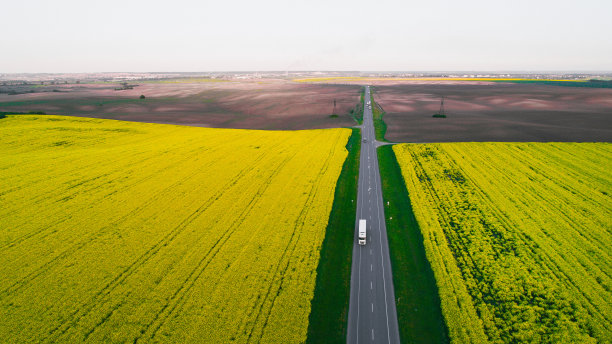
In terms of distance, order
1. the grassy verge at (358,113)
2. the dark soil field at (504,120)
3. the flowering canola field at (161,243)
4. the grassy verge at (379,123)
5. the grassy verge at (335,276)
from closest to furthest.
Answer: the grassy verge at (335,276) → the flowering canola field at (161,243) → the dark soil field at (504,120) → the grassy verge at (379,123) → the grassy verge at (358,113)

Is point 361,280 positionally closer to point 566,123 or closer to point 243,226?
point 243,226

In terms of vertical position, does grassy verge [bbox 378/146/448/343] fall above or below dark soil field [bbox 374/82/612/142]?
below

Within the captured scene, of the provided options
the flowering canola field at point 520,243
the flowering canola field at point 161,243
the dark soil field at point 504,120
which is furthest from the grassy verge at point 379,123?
the flowering canola field at point 520,243

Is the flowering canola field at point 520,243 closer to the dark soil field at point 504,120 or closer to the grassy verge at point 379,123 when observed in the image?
the dark soil field at point 504,120

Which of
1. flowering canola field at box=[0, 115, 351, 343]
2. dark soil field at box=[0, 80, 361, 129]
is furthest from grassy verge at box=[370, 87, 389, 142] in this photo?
flowering canola field at box=[0, 115, 351, 343]

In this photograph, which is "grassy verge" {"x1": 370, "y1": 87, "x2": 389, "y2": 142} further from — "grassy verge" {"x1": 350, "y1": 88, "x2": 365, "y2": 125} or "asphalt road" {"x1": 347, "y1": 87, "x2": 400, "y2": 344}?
"asphalt road" {"x1": 347, "y1": 87, "x2": 400, "y2": 344}

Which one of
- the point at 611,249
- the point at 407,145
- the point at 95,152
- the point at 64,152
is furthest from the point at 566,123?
the point at 64,152
